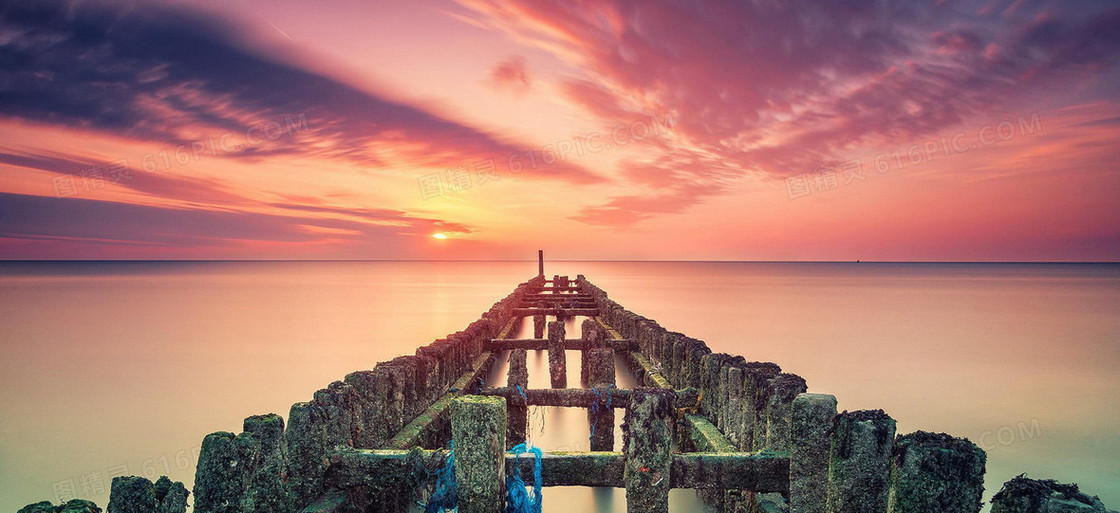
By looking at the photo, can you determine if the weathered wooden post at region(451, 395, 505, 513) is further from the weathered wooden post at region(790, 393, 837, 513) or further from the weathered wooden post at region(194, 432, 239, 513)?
the weathered wooden post at region(790, 393, 837, 513)

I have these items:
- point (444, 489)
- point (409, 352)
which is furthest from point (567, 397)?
point (409, 352)

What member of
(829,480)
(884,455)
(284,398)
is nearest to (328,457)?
(829,480)

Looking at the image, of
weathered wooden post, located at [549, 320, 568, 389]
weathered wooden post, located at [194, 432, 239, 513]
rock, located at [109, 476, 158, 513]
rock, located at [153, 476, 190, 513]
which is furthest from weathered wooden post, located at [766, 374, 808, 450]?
weathered wooden post, located at [549, 320, 568, 389]

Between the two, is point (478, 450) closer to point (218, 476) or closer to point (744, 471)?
point (218, 476)

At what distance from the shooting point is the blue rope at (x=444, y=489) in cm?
310

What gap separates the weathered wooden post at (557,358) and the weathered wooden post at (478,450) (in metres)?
4.74

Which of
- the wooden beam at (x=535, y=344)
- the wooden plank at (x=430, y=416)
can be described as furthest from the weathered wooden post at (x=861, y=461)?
the wooden beam at (x=535, y=344)

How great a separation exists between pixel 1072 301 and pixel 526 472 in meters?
60.0

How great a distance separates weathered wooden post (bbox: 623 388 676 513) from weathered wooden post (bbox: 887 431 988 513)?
3.68 feet

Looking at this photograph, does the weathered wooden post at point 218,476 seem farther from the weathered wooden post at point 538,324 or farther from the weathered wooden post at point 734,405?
the weathered wooden post at point 538,324

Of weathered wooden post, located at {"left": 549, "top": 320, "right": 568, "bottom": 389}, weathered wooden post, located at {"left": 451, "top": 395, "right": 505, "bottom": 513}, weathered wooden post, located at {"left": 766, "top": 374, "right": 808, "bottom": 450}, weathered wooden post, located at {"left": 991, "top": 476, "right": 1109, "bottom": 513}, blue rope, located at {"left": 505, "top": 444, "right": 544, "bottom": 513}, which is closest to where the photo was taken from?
weathered wooden post, located at {"left": 991, "top": 476, "right": 1109, "bottom": 513}

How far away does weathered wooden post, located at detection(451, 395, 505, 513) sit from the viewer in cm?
287

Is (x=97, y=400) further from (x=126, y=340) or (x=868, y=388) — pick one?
(x=868, y=388)

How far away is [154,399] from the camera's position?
1466 centimetres
